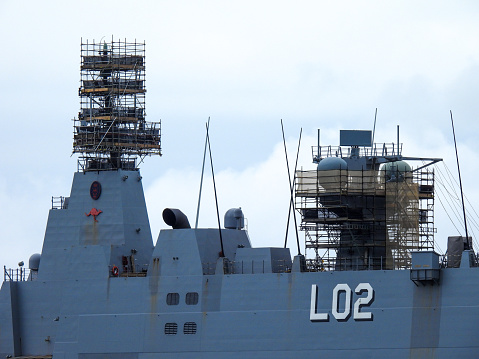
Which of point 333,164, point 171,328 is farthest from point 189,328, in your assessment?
point 333,164

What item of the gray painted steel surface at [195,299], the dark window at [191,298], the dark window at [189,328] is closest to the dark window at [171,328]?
the gray painted steel surface at [195,299]

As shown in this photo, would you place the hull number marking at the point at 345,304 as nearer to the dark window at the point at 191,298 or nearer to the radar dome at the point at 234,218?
the dark window at the point at 191,298

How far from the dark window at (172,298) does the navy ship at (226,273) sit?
4 centimetres

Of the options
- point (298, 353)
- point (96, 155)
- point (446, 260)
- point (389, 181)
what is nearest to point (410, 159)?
point (389, 181)

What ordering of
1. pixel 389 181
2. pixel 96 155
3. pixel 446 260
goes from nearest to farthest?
pixel 446 260, pixel 389 181, pixel 96 155

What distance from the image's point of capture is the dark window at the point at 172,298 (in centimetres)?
5203

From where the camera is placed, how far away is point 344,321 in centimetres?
4891

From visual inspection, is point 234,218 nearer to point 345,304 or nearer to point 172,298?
point 172,298

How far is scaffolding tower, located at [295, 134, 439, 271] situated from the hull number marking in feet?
8.98

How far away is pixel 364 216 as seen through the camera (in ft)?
173

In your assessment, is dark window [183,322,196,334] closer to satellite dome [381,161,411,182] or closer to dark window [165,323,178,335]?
dark window [165,323,178,335]

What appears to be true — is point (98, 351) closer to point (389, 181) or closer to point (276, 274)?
point (276, 274)

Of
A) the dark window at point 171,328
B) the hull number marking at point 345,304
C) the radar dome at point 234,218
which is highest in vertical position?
the radar dome at point 234,218

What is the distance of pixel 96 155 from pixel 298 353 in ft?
49.7
